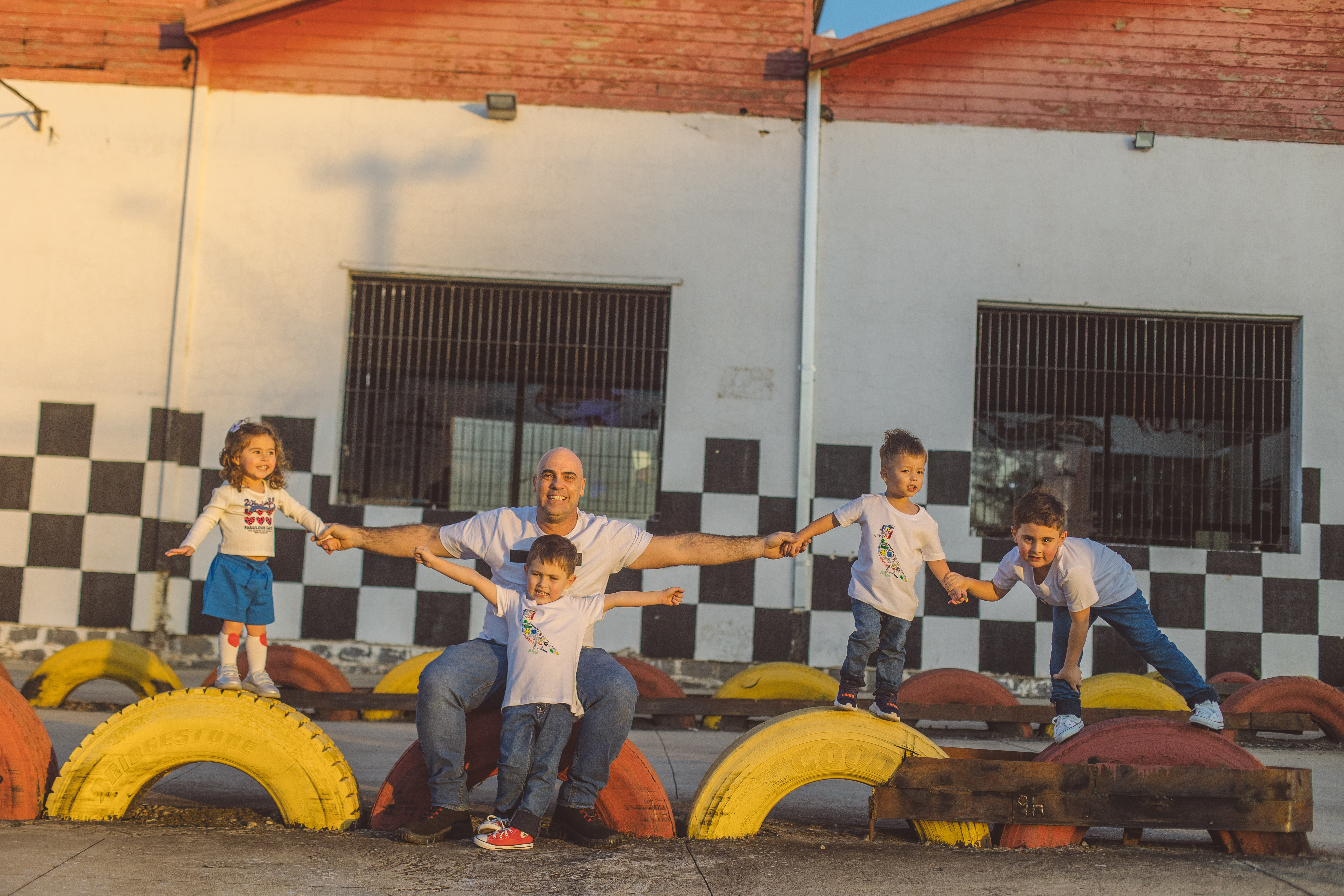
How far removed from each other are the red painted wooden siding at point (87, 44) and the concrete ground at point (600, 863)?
549 centimetres

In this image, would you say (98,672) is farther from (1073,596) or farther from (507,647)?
(1073,596)

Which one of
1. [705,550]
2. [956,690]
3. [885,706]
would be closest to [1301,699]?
[956,690]

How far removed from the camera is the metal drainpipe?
669cm

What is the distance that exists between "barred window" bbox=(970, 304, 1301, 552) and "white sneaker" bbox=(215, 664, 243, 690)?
Answer: 191 inches

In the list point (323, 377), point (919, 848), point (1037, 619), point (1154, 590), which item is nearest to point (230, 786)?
point (919, 848)

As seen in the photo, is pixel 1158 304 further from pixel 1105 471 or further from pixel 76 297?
pixel 76 297

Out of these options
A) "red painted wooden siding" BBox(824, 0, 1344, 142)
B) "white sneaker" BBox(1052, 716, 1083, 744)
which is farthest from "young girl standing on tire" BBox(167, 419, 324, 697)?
"red painted wooden siding" BBox(824, 0, 1344, 142)

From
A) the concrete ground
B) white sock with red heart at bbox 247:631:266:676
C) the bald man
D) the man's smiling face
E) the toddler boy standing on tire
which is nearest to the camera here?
the concrete ground

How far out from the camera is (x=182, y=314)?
267 inches

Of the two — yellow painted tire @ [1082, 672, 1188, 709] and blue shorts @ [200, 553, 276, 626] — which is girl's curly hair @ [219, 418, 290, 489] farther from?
yellow painted tire @ [1082, 672, 1188, 709]

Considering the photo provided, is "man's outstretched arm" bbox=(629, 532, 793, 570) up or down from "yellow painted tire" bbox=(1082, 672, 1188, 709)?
up

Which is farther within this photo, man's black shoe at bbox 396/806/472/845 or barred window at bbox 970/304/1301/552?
barred window at bbox 970/304/1301/552

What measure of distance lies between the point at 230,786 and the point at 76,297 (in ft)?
14.9

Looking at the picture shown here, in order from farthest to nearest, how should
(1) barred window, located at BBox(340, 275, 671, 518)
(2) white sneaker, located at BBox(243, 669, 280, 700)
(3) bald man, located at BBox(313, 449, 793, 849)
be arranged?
(1) barred window, located at BBox(340, 275, 671, 518) < (2) white sneaker, located at BBox(243, 669, 280, 700) < (3) bald man, located at BBox(313, 449, 793, 849)
